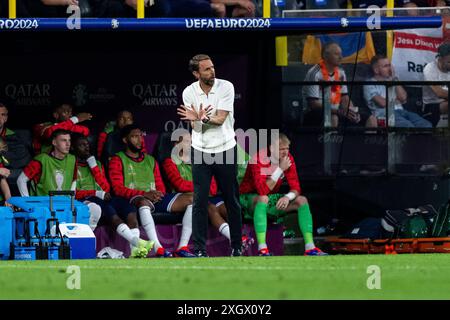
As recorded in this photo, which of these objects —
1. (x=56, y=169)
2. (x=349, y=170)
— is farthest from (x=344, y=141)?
(x=56, y=169)

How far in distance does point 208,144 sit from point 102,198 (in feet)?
8.37

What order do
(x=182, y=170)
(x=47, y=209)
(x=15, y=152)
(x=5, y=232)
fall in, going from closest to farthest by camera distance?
(x=5, y=232) < (x=47, y=209) < (x=182, y=170) < (x=15, y=152)

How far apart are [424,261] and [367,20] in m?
4.13

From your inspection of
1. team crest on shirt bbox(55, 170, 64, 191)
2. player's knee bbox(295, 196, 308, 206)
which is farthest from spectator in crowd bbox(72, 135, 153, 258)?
player's knee bbox(295, 196, 308, 206)

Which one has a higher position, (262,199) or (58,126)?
(58,126)

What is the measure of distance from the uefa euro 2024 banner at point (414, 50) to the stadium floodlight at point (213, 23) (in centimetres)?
177

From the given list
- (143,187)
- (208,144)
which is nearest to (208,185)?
(208,144)

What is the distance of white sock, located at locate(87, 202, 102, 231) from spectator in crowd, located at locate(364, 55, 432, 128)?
3.53 metres

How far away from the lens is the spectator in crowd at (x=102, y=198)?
13883mm

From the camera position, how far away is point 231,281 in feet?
29.2

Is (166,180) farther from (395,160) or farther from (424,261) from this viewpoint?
(424,261)

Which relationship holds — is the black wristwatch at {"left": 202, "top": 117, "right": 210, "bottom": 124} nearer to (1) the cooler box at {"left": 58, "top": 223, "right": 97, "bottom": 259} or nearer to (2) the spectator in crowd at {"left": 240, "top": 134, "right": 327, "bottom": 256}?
(1) the cooler box at {"left": 58, "top": 223, "right": 97, "bottom": 259}

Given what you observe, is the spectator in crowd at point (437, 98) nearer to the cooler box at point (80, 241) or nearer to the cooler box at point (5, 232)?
the cooler box at point (80, 241)

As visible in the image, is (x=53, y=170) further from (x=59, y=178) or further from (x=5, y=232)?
(x=5, y=232)
